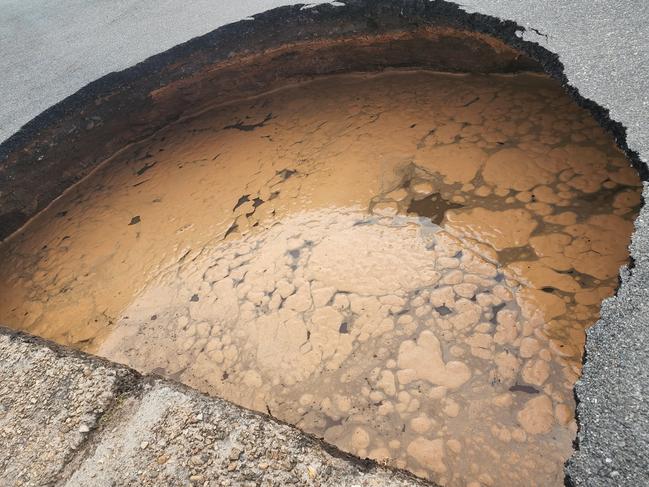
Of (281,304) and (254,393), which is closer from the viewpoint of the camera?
(254,393)

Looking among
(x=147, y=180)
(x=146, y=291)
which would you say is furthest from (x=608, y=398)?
(x=147, y=180)

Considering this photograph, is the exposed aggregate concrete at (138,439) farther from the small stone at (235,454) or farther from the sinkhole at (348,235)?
the sinkhole at (348,235)

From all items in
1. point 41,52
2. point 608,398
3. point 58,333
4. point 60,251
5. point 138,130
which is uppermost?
point 41,52

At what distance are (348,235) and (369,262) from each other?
0.25 metres

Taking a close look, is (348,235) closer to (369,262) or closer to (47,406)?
(369,262)

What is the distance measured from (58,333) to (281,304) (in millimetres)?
1358

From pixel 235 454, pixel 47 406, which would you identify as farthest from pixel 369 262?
pixel 47 406

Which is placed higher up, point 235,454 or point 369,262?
point 235,454

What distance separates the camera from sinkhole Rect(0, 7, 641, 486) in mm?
1941

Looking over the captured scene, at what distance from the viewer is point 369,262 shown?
2.50 meters

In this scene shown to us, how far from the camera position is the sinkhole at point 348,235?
1941mm

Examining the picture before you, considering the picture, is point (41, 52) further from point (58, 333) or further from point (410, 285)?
point (410, 285)

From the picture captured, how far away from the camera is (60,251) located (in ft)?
10.3

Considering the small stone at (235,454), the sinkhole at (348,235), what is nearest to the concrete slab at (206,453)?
the small stone at (235,454)
